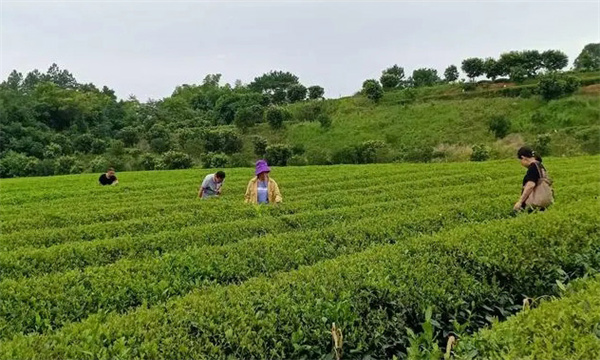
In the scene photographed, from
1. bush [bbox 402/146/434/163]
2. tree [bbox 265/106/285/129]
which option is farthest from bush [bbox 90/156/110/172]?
bush [bbox 402/146/434/163]

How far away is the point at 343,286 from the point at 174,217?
22.2 ft

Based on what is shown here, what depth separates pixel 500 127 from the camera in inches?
1780

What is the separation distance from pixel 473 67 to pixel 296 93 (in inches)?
1008

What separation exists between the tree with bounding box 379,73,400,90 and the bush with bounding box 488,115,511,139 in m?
25.8

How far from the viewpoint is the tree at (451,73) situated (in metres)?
69.3

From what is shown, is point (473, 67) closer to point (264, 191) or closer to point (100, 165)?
point (100, 165)

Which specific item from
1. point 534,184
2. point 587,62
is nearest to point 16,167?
point 534,184

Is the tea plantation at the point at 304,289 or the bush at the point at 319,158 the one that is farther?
the bush at the point at 319,158

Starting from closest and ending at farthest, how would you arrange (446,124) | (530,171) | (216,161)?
(530,171)
(216,161)
(446,124)

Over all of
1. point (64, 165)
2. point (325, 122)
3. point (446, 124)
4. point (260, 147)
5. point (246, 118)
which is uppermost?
point (246, 118)

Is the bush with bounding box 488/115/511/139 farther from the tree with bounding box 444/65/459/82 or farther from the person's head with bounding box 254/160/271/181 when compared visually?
the person's head with bounding box 254/160/271/181

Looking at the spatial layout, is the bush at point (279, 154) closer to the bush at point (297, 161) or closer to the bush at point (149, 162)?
the bush at point (297, 161)

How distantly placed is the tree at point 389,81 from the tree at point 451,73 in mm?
7042

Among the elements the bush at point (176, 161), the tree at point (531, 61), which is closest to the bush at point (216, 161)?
the bush at point (176, 161)
